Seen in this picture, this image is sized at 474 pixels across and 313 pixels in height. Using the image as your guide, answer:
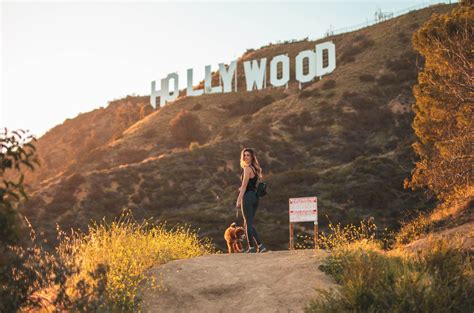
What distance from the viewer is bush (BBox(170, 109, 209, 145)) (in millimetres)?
60406

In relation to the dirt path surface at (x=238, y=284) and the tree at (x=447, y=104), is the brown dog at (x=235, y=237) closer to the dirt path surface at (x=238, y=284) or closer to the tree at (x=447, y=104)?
the dirt path surface at (x=238, y=284)

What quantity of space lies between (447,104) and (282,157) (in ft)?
87.4

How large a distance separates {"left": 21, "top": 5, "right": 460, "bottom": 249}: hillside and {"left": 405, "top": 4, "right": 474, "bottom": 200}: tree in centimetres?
610

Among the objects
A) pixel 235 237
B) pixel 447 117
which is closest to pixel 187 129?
pixel 447 117

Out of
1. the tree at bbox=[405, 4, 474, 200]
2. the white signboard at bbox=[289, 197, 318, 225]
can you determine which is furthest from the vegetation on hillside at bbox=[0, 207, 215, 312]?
the tree at bbox=[405, 4, 474, 200]

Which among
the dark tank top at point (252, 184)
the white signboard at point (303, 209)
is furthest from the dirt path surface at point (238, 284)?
the white signboard at point (303, 209)

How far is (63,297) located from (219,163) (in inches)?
1576

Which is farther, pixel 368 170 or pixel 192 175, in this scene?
pixel 192 175

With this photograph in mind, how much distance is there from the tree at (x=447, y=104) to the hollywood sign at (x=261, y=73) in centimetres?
3827

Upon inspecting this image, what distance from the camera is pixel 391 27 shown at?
2643 inches

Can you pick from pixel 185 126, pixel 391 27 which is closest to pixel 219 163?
pixel 185 126

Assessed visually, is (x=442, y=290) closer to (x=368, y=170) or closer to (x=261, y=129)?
(x=368, y=170)

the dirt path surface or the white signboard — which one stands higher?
the white signboard

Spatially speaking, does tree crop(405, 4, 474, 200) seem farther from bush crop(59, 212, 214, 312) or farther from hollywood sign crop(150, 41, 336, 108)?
hollywood sign crop(150, 41, 336, 108)
